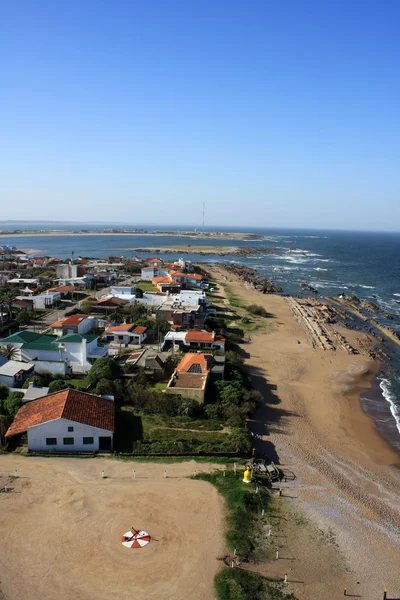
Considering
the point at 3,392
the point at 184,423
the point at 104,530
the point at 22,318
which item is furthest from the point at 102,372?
the point at 22,318

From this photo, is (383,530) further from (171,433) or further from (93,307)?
(93,307)

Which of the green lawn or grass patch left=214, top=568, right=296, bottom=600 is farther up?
the green lawn

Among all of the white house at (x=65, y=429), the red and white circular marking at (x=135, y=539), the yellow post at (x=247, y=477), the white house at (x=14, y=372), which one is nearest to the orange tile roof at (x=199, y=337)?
the white house at (x=14, y=372)

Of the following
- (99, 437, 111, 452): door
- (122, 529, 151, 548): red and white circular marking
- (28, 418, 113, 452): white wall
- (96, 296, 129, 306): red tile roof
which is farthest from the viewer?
(96, 296, 129, 306): red tile roof

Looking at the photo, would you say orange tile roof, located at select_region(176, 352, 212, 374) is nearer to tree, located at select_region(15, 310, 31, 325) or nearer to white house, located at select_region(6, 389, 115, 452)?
white house, located at select_region(6, 389, 115, 452)

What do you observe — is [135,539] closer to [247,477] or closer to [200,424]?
[247,477]

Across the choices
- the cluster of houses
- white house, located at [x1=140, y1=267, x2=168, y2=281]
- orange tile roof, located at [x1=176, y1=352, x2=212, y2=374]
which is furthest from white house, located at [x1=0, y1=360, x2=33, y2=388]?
white house, located at [x1=140, y1=267, x2=168, y2=281]

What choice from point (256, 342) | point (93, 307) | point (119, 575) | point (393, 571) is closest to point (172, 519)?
point (119, 575)
